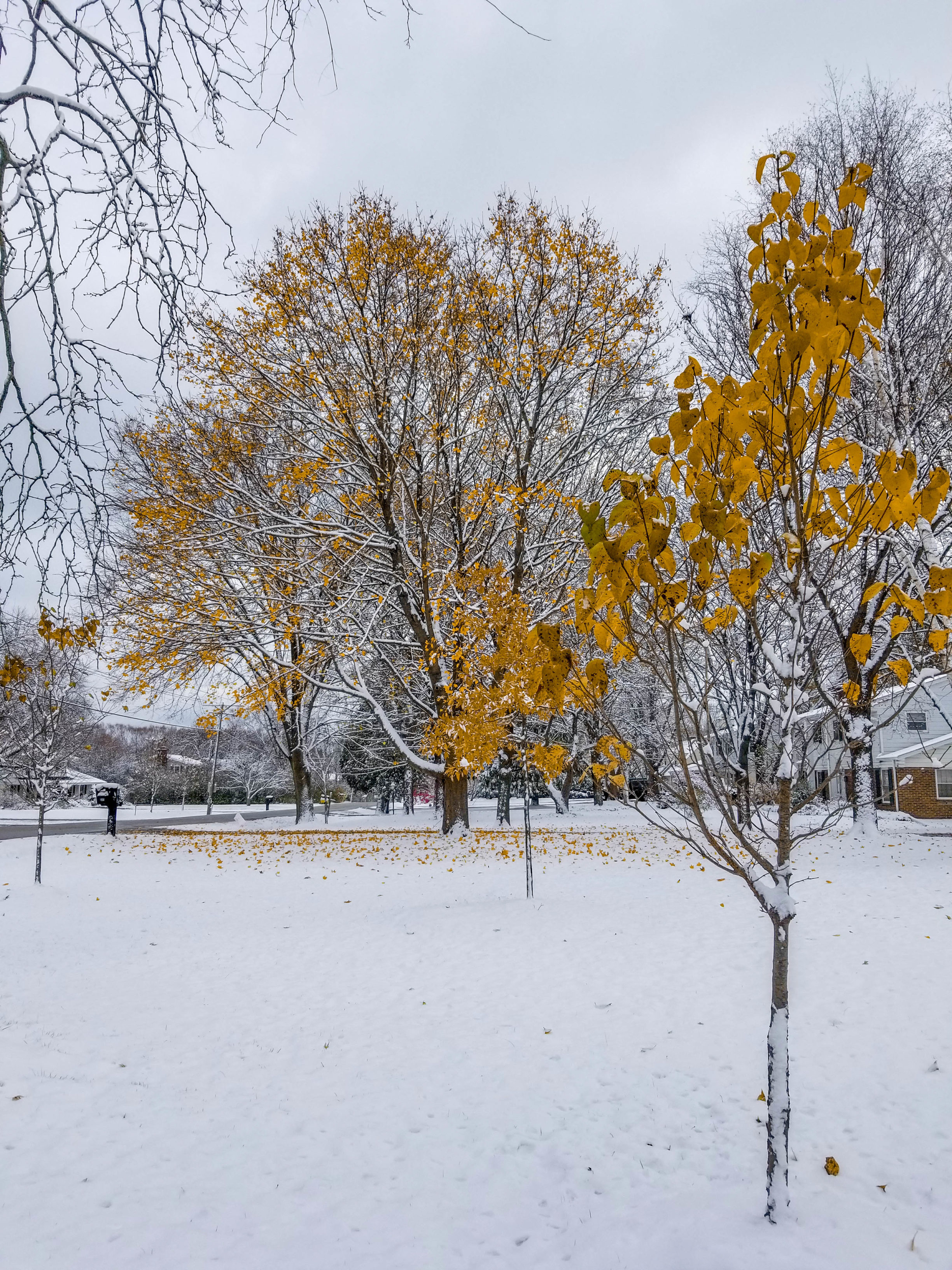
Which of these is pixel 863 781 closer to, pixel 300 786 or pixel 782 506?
pixel 782 506

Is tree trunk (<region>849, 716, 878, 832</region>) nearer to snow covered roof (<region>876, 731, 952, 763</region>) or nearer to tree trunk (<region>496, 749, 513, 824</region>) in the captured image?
tree trunk (<region>496, 749, 513, 824</region>)

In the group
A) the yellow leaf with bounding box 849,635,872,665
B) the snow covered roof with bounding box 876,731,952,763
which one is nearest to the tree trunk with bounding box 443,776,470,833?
the yellow leaf with bounding box 849,635,872,665

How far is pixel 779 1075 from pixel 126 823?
2697cm

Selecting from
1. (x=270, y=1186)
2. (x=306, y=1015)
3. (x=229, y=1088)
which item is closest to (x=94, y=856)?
(x=306, y=1015)

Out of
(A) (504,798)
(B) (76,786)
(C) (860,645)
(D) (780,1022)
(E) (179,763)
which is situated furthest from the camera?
(E) (179,763)

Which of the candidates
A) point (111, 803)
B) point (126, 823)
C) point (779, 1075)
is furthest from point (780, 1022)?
point (126, 823)

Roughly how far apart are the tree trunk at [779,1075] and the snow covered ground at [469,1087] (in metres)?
0.14

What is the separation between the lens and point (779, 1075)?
8.00 ft

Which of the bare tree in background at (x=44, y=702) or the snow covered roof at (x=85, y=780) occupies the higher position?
the bare tree in background at (x=44, y=702)

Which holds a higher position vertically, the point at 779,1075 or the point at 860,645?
the point at 860,645

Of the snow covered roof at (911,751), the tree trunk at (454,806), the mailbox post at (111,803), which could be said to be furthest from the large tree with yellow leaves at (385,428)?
the snow covered roof at (911,751)

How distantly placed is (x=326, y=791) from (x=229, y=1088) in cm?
2951

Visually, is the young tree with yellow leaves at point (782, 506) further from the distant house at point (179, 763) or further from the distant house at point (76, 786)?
the distant house at point (179, 763)

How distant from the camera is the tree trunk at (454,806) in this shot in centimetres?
1433
